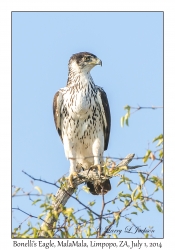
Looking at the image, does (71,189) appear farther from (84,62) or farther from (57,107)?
(84,62)

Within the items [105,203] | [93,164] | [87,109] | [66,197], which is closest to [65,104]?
[87,109]

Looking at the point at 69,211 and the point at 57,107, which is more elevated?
the point at 57,107

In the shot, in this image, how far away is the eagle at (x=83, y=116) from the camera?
290 inches

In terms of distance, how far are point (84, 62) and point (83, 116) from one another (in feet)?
2.68

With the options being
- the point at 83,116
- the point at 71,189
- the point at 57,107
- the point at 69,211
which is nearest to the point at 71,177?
the point at 71,189

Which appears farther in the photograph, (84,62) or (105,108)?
(84,62)

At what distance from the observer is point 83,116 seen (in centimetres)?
733

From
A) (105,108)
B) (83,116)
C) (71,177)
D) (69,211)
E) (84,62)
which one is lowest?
(69,211)

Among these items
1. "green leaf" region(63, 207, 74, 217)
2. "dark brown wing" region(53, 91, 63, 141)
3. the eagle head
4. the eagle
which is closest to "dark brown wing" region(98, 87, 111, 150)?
the eagle

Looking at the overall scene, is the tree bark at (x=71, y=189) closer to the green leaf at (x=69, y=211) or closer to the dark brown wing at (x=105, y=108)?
the green leaf at (x=69, y=211)
